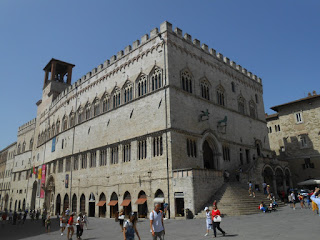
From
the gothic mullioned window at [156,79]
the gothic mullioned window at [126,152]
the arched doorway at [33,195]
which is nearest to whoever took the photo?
the gothic mullioned window at [156,79]

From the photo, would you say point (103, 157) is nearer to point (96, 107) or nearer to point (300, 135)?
point (96, 107)

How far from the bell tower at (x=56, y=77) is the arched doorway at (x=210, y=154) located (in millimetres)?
31883

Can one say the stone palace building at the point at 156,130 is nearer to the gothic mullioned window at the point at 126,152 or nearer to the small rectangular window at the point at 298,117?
the gothic mullioned window at the point at 126,152

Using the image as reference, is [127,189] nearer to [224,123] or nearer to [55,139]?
[224,123]

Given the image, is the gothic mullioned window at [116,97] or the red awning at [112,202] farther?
the gothic mullioned window at [116,97]

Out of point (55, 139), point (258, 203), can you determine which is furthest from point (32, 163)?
point (258, 203)

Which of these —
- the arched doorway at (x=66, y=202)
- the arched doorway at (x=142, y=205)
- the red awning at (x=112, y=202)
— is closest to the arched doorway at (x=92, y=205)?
the red awning at (x=112, y=202)

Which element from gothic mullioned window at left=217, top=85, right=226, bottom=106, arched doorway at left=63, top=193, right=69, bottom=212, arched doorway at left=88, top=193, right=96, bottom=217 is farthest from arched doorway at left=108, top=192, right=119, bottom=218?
gothic mullioned window at left=217, top=85, right=226, bottom=106

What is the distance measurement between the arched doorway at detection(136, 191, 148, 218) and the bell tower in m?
31.0

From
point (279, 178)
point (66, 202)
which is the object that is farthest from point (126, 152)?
point (279, 178)

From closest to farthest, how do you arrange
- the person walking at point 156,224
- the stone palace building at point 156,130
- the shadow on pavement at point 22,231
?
the person walking at point 156,224 → the shadow on pavement at point 22,231 → the stone palace building at point 156,130

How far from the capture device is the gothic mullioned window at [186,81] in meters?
25.4

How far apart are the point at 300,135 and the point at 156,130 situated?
81.2 feet

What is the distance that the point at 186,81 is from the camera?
2592cm
